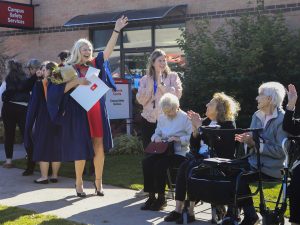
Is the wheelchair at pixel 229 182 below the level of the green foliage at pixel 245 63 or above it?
below

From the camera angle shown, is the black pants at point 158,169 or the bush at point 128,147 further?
the bush at point 128,147

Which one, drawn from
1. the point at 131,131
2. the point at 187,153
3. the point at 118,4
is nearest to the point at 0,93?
the point at 131,131

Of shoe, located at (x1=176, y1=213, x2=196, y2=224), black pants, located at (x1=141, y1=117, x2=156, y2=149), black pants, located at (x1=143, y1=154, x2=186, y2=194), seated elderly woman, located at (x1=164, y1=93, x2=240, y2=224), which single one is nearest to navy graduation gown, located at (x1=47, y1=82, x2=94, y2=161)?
black pants, located at (x1=141, y1=117, x2=156, y2=149)

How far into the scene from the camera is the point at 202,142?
20.1ft

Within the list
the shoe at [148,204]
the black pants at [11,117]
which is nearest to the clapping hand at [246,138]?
the shoe at [148,204]

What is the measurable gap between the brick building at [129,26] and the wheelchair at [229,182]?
24.0 ft

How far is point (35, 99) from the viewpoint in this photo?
8102 millimetres

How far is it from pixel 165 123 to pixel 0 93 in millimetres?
3935

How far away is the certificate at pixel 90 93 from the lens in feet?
22.6

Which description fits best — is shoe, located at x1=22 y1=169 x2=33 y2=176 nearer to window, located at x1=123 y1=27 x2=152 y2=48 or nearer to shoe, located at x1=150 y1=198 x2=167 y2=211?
shoe, located at x1=150 y1=198 x2=167 y2=211

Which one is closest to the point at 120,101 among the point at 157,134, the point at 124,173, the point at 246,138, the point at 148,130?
the point at 124,173

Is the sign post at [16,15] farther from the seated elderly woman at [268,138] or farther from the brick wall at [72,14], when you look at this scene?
the seated elderly woman at [268,138]

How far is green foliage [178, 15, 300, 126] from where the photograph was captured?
10.6m

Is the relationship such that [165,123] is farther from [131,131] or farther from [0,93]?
[131,131]
